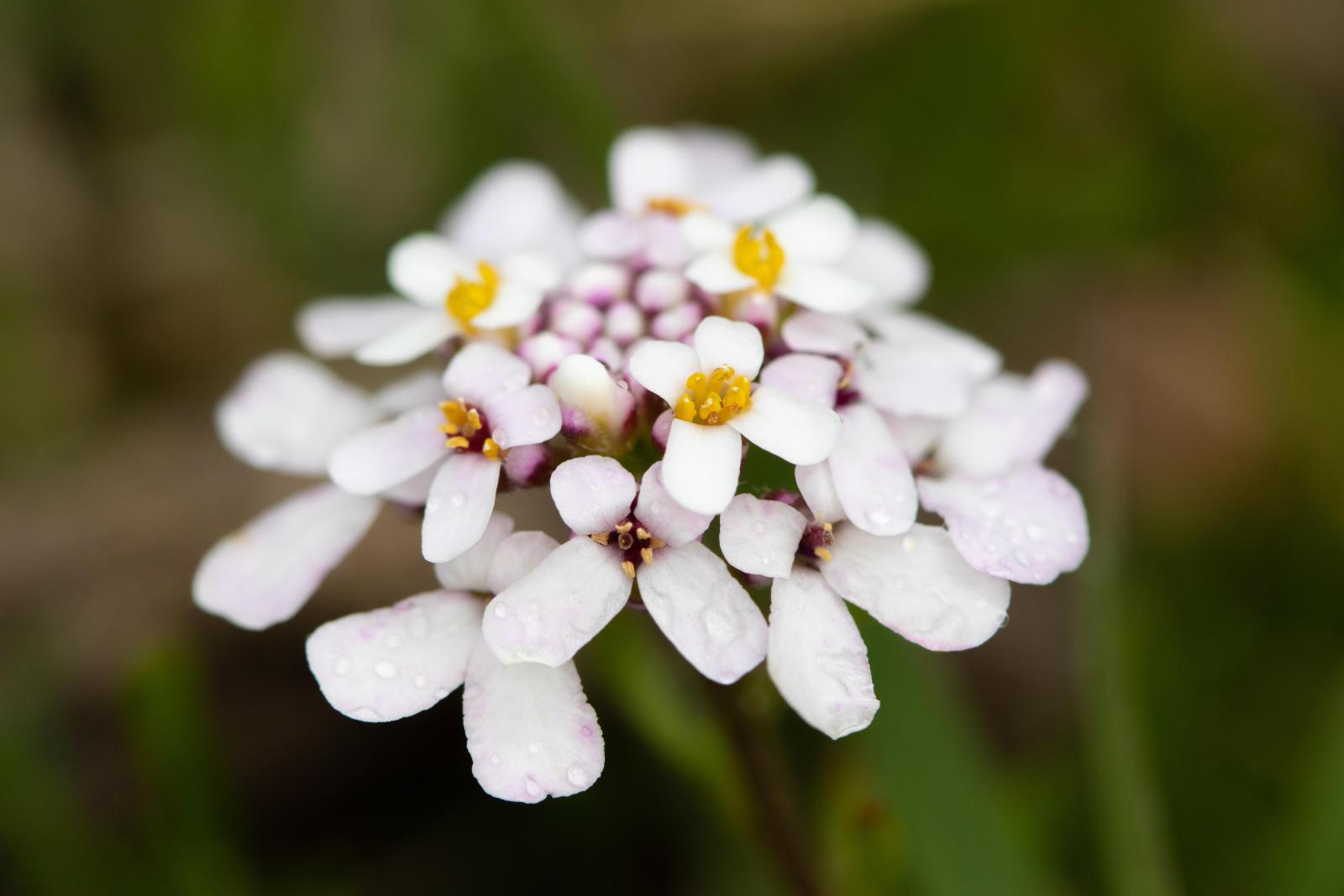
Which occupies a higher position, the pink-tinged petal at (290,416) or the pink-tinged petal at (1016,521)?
the pink-tinged petal at (1016,521)

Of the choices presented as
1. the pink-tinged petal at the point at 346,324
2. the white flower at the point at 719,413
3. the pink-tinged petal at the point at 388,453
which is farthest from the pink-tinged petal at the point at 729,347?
the pink-tinged petal at the point at 346,324

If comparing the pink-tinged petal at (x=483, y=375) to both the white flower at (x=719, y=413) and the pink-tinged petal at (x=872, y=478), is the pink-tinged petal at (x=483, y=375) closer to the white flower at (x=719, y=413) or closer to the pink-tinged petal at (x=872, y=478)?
the white flower at (x=719, y=413)

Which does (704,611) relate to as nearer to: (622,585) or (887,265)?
(622,585)

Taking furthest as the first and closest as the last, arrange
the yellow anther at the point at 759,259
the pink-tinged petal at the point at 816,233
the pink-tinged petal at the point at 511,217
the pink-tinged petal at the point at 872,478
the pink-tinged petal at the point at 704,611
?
the pink-tinged petal at the point at 511,217 < the pink-tinged petal at the point at 816,233 < the yellow anther at the point at 759,259 < the pink-tinged petal at the point at 872,478 < the pink-tinged petal at the point at 704,611

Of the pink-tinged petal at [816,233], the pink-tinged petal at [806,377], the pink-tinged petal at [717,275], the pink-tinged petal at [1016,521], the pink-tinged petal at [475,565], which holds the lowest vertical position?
the pink-tinged petal at [475,565]

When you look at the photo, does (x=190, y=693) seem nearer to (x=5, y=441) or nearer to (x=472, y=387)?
(x=472, y=387)
